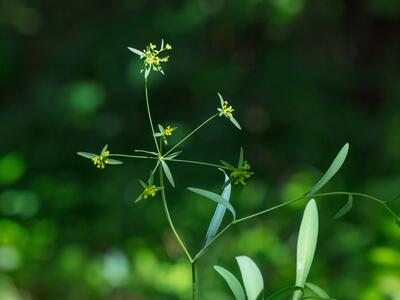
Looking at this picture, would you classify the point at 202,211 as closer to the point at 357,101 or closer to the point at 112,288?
the point at 112,288

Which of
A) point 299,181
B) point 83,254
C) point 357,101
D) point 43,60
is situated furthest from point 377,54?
point 83,254

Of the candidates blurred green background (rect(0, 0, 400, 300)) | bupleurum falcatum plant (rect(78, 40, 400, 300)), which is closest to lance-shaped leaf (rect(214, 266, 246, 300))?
bupleurum falcatum plant (rect(78, 40, 400, 300))

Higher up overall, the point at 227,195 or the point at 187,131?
the point at 187,131

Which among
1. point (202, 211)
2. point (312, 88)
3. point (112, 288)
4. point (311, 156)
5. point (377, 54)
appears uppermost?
point (377, 54)

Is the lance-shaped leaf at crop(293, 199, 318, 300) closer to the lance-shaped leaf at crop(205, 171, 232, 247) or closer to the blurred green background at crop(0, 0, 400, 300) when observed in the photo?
the lance-shaped leaf at crop(205, 171, 232, 247)

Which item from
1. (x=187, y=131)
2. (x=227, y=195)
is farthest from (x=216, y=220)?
(x=187, y=131)

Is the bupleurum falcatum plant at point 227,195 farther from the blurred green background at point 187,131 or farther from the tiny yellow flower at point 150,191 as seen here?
the blurred green background at point 187,131

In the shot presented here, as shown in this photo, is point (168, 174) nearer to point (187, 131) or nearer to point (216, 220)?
point (216, 220)

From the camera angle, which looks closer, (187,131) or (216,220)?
(216,220)
